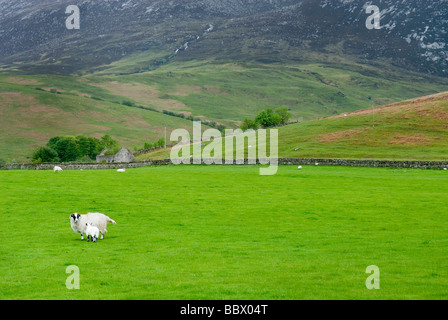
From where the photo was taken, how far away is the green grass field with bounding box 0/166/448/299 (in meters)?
15.9

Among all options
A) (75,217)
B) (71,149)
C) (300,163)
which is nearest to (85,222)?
(75,217)

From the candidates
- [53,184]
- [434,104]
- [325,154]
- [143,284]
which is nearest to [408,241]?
[143,284]

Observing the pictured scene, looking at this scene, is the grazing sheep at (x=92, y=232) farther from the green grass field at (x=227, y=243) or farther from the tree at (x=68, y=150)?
the tree at (x=68, y=150)

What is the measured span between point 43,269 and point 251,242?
9.39 meters

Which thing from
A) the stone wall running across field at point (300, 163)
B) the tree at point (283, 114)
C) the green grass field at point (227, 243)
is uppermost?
the tree at point (283, 114)

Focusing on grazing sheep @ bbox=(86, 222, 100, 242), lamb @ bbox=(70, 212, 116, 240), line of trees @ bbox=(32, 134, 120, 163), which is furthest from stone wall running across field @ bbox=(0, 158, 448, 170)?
line of trees @ bbox=(32, 134, 120, 163)

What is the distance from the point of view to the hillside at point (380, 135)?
9494cm

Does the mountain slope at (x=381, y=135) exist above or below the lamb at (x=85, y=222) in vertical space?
above

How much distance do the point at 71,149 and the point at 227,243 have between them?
158991 millimetres

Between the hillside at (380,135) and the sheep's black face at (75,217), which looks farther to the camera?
the hillside at (380,135)

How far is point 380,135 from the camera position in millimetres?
110500

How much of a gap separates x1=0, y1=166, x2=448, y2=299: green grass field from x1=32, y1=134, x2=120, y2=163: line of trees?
383ft

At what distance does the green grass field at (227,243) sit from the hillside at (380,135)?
4813 cm

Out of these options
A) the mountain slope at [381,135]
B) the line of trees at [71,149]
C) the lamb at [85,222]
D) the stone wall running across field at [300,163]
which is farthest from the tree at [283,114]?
the lamb at [85,222]
